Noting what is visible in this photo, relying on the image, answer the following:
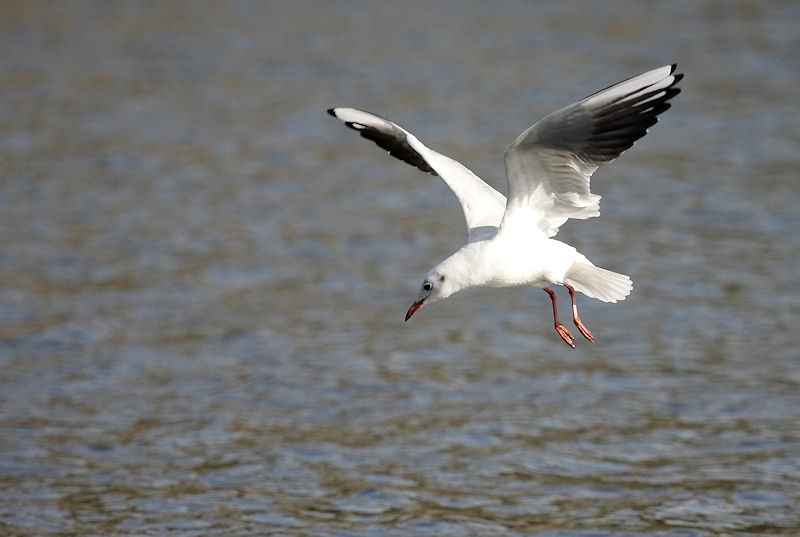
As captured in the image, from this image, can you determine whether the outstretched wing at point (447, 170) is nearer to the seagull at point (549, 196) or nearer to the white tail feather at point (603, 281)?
the seagull at point (549, 196)

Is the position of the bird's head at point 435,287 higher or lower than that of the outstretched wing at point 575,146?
lower

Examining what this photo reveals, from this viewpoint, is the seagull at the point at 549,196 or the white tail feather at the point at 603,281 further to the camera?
the white tail feather at the point at 603,281

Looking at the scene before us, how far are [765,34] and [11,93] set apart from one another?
13062mm

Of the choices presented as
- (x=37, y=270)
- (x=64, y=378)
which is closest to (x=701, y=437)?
(x=64, y=378)

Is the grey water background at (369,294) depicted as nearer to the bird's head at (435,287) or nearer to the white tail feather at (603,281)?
the white tail feather at (603,281)

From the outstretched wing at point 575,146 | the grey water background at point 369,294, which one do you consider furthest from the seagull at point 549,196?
the grey water background at point 369,294

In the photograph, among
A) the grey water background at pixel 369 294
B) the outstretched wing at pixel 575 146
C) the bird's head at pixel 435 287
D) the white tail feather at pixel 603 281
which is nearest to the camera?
the outstretched wing at pixel 575 146

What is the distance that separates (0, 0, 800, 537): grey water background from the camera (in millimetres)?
10453

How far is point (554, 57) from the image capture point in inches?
878

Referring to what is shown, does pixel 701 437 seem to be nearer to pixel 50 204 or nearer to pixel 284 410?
pixel 284 410

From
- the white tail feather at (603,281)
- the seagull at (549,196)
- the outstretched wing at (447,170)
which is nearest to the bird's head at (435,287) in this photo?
the seagull at (549,196)

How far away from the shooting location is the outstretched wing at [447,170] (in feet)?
26.4

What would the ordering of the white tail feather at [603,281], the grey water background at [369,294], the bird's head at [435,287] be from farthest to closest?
the grey water background at [369,294] → the white tail feather at [603,281] → the bird's head at [435,287]

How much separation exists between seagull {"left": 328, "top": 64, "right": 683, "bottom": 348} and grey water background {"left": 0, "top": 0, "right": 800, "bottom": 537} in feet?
→ 9.16
